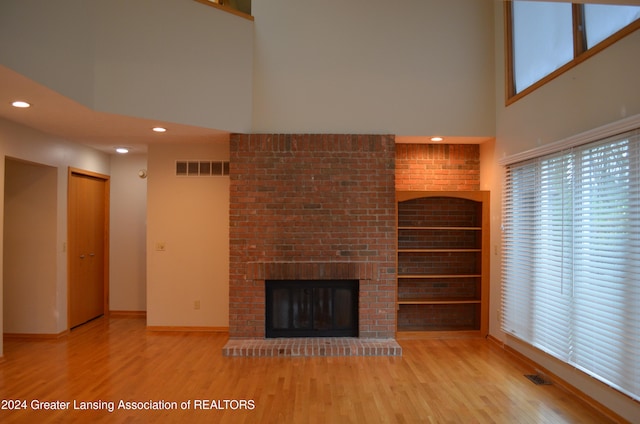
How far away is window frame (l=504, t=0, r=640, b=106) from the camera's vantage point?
2.98 m

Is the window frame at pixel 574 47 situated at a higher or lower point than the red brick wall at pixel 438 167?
higher

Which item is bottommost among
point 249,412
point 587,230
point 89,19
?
point 249,412

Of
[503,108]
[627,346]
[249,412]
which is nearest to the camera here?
[627,346]

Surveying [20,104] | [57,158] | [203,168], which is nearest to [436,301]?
[203,168]

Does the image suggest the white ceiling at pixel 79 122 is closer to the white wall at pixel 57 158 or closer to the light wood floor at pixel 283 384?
the white wall at pixel 57 158

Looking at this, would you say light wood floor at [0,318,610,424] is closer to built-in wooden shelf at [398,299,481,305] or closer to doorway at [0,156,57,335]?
doorway at [0,156,57,335]

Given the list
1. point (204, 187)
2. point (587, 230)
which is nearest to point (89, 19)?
point (204, 187)

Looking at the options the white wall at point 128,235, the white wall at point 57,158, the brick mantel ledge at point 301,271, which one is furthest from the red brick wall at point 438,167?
the white wall at point 57,158

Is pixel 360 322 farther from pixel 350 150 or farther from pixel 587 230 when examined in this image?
pixel 587 230

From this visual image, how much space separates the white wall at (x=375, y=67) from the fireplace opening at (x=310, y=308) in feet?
6.07

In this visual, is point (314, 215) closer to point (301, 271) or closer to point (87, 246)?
point (301, 271)

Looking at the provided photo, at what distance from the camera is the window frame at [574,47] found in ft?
9.78

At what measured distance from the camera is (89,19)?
3.64 m

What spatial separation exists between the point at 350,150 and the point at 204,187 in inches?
79.4
